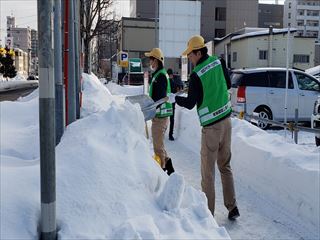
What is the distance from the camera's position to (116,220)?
2848 mm

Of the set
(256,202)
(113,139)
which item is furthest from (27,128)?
(256,202)

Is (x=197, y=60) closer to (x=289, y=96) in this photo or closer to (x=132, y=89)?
(x=289, y=96)

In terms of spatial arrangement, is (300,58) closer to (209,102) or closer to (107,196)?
(209,102)

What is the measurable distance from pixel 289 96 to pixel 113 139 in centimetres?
903

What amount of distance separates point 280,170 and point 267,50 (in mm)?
34252

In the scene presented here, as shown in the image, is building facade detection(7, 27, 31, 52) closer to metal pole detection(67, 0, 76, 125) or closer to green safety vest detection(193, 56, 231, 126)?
metal pole detection(67, 0, 76, 125)

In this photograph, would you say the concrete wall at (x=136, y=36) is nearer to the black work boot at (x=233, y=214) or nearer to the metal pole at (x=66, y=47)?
the metal pole at (x=66, y=47)

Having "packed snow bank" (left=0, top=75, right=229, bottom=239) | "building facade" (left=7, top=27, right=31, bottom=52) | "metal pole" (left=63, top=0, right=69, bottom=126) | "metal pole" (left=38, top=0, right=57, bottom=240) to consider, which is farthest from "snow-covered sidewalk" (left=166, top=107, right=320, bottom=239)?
"building facade" (left=7, top=27, right=31, bottom=52)

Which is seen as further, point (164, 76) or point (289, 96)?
point (289, 96)

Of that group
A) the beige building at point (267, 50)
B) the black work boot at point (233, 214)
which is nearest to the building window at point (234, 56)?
the beige building at point (267, 50)

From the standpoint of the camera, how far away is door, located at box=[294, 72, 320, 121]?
39.8 feet

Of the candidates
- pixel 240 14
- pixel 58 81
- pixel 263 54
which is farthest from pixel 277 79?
pixel 240 14

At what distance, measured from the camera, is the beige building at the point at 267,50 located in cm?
3712

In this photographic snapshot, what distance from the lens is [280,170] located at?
17.3 ft
